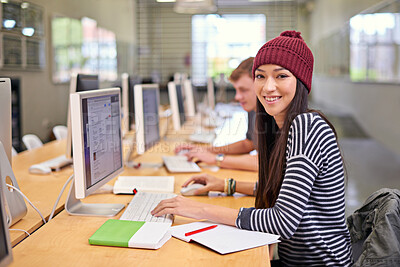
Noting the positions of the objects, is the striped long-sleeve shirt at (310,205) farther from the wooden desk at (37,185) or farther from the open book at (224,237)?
the wooden desk at (37,185)

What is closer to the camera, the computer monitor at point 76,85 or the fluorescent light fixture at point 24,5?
the computer monitor at point 76,85

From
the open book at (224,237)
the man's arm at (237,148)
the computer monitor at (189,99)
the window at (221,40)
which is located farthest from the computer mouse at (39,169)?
the window at (221,40)

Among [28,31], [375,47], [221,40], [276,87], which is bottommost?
[276,87]

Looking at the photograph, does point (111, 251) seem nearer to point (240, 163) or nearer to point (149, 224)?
point (149, 224)

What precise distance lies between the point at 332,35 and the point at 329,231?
1100cm

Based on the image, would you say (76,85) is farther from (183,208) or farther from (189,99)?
(189,99)

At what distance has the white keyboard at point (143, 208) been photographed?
1570mm

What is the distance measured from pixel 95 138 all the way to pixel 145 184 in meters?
0.57

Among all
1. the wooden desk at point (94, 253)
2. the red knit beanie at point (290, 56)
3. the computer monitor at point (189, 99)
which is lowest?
the wooden desk at point (94, 253)

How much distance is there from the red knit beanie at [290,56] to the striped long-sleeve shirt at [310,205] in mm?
166

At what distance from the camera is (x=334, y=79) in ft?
38.3

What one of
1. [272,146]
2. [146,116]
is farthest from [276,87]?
[146,116]

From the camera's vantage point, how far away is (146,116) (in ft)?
8.18

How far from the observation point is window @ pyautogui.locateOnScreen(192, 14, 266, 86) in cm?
1390
